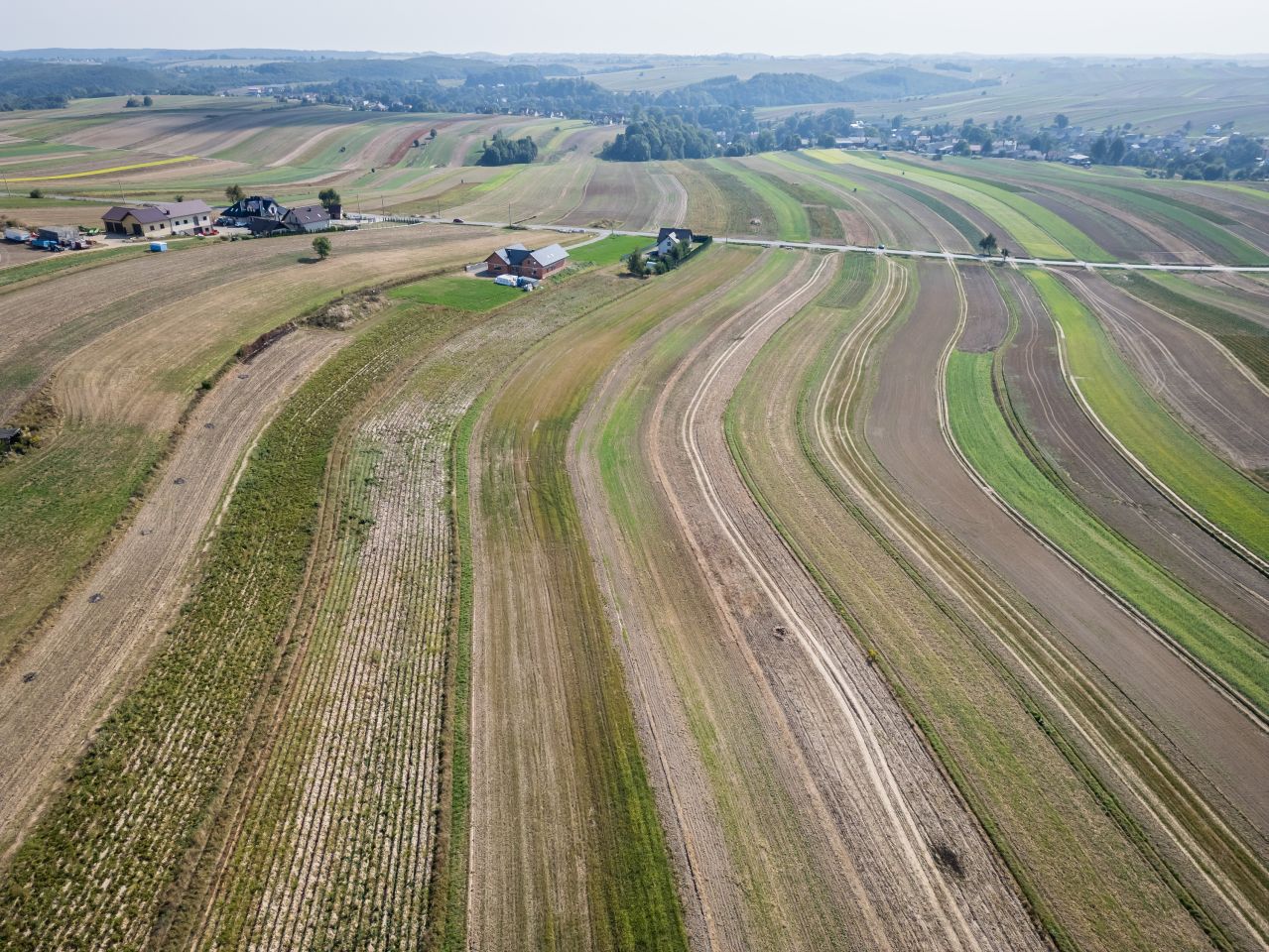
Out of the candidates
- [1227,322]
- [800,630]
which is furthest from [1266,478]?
[1227,322]

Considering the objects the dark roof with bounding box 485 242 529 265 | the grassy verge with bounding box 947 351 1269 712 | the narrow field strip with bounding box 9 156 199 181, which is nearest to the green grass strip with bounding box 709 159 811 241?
the dark roof with bounding box 485 242 529 265

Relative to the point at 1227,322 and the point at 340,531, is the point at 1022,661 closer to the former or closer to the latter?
the point at 340,531

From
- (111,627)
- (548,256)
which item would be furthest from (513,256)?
(111,627)

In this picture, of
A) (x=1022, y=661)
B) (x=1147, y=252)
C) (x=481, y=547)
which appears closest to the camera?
(x=1022, y=661)

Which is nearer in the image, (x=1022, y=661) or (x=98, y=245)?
(x=1022, y=661)

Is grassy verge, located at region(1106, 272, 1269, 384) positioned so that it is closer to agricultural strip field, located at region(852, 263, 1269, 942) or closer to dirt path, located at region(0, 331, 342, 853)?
agricultural strip field, located at region(852, 263, 1269, 942)

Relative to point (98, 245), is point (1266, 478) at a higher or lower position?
lower
